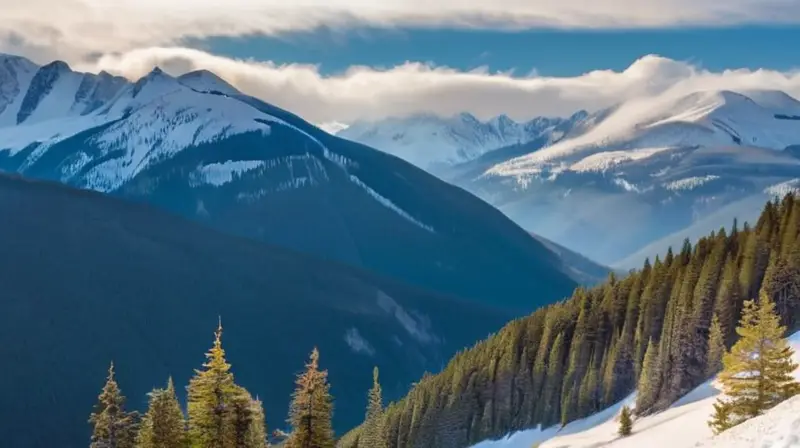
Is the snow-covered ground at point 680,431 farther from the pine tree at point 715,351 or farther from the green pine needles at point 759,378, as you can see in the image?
the green pine needles at point 759,378

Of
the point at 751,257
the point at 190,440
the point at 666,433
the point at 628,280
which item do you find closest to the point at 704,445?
the point at 666,433

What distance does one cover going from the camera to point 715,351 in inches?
3735

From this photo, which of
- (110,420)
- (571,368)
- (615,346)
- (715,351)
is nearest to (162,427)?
(110,420)

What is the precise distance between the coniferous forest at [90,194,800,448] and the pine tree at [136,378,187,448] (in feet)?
0.28

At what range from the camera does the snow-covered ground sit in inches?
1673

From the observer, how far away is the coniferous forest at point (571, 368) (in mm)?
54969

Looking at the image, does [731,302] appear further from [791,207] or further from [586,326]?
[586,326]

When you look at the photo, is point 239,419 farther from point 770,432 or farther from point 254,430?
point 770,432

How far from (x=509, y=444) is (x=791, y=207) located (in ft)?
158

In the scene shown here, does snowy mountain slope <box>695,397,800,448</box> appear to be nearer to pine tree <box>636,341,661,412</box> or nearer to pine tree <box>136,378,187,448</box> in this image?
pine tree <box>136,378,187,448</box>

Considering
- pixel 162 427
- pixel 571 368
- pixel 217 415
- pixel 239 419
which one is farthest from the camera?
pixel 571 368

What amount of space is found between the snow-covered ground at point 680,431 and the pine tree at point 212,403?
85.4 ft

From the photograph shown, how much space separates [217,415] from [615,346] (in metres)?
79.8

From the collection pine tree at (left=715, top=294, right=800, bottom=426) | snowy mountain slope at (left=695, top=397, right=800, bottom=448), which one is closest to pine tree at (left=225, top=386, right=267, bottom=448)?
snowy mountain slope at (left=695, top=397, right=800, bottom=448)
